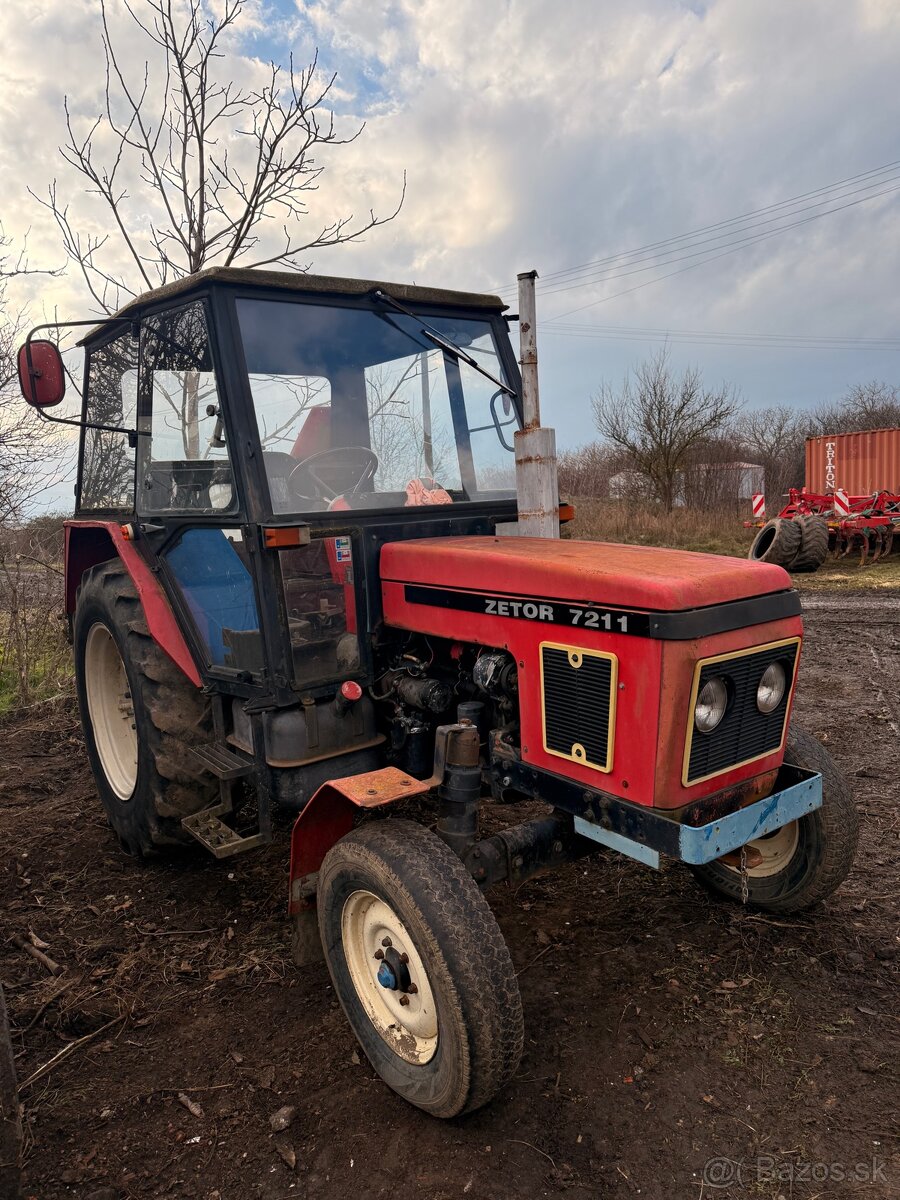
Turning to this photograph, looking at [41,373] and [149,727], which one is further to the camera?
[149,727]

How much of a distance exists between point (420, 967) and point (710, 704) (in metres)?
1.07

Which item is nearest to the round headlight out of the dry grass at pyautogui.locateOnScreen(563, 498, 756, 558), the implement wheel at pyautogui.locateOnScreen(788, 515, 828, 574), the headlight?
the headlight

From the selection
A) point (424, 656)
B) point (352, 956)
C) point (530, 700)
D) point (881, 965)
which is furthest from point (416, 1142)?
point (881, 965)

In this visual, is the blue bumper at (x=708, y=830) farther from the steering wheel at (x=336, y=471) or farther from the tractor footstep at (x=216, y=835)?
the steering wheel at (x=336, y=471)

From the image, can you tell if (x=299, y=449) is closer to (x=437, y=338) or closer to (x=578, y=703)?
(x=437, y=338)

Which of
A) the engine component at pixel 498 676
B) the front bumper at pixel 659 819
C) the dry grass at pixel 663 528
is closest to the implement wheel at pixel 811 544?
the dry grass at pixel 663 528

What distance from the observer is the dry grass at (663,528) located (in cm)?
1741

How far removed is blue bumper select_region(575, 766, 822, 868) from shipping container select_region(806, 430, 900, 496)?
14.5 meters

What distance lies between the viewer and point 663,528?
19.1 meters

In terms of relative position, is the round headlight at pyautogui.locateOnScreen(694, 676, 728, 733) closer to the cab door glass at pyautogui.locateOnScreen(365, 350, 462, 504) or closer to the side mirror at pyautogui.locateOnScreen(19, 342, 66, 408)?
the cab door glass at pyautogui.locateOnScreen(365, 350, 462, 504)

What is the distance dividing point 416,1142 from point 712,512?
20698 millimetres

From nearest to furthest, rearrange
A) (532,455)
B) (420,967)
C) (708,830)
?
(708,830), (420,967), (532,455)

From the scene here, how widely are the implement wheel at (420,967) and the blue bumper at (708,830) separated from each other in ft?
1.35

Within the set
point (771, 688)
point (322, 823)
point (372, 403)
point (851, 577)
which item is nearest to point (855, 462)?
point (851, 577)
